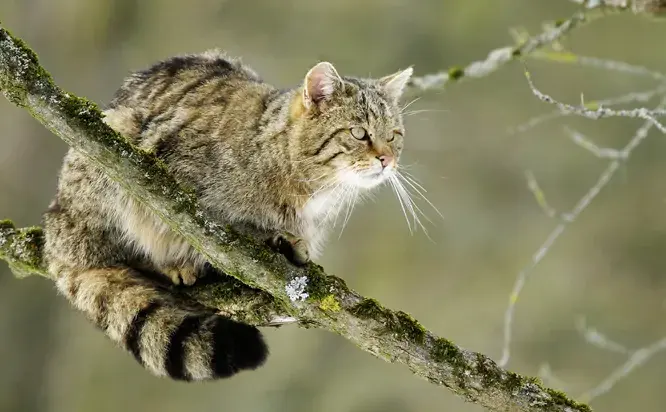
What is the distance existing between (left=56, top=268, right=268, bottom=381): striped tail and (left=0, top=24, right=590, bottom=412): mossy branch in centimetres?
15

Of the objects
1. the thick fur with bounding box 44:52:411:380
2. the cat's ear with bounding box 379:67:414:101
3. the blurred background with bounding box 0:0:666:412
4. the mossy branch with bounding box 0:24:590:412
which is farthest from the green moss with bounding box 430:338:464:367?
the blurred background with bounding box 0:0:666:412

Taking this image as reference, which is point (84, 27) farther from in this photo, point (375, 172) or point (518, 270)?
point (375, 172)

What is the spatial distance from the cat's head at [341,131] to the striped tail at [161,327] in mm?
538

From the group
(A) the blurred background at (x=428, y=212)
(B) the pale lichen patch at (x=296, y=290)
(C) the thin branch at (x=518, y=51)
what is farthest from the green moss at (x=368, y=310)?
(A) the blurred background at (x=428, y=212)

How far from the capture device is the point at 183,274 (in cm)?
189

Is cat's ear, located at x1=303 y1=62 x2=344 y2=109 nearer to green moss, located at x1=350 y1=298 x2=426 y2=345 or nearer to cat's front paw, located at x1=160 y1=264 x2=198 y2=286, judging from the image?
cat's front paw, located at x1=160 y1=264 x2=198 y2=286

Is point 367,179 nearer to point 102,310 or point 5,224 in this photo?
point 102,310

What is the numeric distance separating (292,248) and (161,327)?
0.37m

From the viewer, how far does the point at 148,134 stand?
199 cm

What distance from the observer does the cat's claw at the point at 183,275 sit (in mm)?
1887

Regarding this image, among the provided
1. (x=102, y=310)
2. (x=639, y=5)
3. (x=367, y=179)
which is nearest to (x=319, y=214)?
(x=367, y=179)

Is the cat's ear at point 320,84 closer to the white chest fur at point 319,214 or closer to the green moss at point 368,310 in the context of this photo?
the white chest fur at point 319,214

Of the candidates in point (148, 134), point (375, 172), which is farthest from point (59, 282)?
point (375, 172)

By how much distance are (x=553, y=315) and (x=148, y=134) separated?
8.95 feet
